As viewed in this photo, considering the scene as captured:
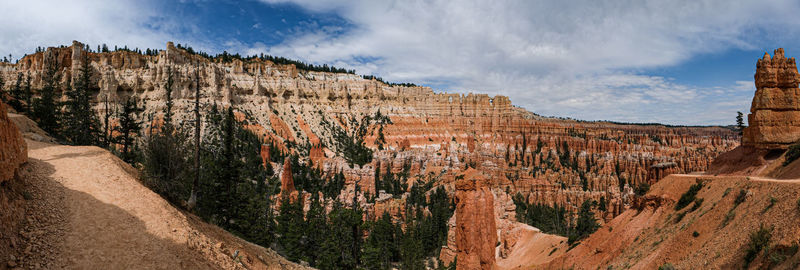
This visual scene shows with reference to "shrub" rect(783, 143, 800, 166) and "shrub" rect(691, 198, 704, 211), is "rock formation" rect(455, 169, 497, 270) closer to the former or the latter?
"shrub" rect(691, 198, 704, 211)

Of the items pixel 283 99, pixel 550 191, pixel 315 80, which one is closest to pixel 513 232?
pixel 550 191

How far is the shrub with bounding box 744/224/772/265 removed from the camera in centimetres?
1007

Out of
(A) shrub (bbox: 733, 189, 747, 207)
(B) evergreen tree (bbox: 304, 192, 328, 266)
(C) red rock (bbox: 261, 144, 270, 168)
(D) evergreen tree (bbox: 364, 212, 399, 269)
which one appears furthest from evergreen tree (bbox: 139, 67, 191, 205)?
(C) red rock (bbox: 261, 144, 270, 168)

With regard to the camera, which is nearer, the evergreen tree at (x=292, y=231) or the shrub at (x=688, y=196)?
the shrub at (x=688, y=196)

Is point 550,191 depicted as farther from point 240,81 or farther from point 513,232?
point 240,81

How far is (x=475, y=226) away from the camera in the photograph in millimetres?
28062

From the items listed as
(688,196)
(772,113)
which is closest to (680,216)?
(688,196)

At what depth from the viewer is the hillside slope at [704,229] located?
1036 cm

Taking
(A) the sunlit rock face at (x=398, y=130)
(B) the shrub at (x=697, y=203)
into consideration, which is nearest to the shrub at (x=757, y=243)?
(B) the shrub at (x=697, y=203)

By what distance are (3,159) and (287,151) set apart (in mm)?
77830

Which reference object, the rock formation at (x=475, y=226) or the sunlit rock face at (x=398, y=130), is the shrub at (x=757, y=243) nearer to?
the rock formation at (x=475, y=226)

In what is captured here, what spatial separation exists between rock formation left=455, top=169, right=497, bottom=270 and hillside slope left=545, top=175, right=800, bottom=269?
6879mm

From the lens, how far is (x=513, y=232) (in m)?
36.4

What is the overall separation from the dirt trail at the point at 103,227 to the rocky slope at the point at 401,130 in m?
48.4
